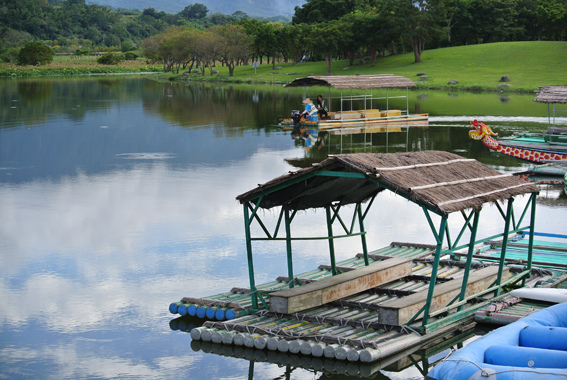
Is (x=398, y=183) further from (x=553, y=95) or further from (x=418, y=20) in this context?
(x=418, y=20)

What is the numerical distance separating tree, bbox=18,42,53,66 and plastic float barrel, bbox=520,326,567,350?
129m

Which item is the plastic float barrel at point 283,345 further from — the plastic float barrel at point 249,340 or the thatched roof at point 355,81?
the thatched roof at point 355,81

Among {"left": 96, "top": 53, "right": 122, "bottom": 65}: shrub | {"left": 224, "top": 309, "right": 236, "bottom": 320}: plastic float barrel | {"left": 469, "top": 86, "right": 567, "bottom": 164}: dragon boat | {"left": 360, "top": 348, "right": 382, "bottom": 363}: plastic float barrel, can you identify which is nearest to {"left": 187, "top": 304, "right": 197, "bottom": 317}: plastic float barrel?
{"left": 224, "top": 309, "right": 236, "bottom": 320}: plastic float barrel

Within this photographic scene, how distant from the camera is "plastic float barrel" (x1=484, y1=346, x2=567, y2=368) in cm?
858

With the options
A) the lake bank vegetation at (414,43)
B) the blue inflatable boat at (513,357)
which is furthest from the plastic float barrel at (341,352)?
the lake bank vegetation at (414,43)

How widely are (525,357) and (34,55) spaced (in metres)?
130

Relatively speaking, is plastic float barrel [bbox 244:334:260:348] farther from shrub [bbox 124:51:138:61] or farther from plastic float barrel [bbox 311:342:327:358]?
shrub [bbox 124:51:138:61]

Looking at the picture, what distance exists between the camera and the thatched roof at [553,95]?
29656 mm

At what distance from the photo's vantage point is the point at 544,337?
945 centimetres

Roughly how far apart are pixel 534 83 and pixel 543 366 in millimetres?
65236

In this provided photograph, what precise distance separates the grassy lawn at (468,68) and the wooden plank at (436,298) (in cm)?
5698

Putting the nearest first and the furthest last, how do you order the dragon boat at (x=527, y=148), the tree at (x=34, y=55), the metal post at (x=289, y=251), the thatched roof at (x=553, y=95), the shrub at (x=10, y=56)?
the metal post at (x=289, y=251) → the dragon boat at (x=527, y=148) → the thatched roof at (x=553, y=95) → the tree at (x=34, y=55) → the shrub at (x=10, y=56)

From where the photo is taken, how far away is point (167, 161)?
3134 cm

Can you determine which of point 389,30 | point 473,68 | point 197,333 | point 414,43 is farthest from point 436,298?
point 389,30
